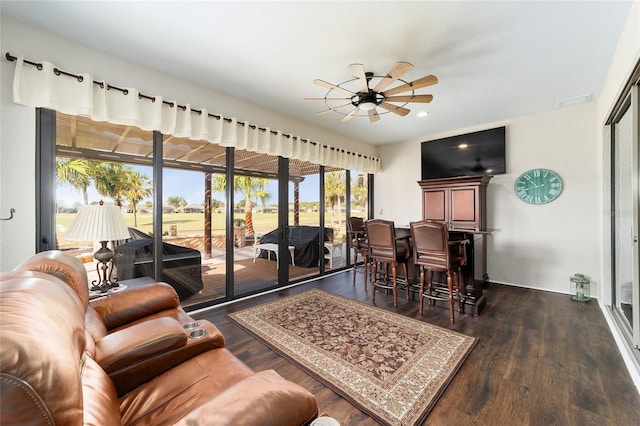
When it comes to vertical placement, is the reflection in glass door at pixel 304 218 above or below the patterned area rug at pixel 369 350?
above

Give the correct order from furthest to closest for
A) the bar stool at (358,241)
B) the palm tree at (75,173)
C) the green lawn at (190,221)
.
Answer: the bar stool at (358,241)
the green lawn at (190,221)
the palm tree at (75,173)

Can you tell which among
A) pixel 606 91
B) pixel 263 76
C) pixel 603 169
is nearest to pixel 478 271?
pixel 603 169

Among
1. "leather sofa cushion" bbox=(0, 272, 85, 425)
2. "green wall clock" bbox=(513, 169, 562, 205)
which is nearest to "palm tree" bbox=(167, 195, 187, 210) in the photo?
"leather sofa cushion" bbox=(0, 272, 85, 425)

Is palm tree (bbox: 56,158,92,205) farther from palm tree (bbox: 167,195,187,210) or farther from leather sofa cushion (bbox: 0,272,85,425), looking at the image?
leather sofa cushion (bbox: 0,272,85,425)

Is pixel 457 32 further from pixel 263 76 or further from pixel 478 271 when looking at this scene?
pixel 478 271

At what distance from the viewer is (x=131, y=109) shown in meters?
2.60

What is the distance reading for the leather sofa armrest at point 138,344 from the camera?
1.18 m

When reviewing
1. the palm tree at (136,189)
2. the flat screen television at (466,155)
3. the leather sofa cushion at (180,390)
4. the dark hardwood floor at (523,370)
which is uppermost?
the flat screen television at (466,155)

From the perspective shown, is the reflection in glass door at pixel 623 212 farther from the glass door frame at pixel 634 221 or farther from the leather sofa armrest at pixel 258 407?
the leather sofa armrest at pixel 258 407

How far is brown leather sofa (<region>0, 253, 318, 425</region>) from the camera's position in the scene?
1.69 ft

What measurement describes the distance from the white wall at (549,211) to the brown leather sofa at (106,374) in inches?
183

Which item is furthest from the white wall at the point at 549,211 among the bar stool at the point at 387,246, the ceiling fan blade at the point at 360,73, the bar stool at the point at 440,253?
the ceiling fan blade at the point at 360,73

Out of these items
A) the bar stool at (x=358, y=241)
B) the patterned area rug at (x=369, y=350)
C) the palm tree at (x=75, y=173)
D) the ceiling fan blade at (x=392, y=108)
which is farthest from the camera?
the bar stool at (x=358, y=241)

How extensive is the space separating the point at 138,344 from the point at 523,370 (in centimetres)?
265
